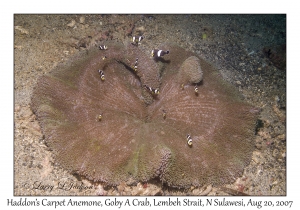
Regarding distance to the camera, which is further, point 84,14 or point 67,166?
point 84,14

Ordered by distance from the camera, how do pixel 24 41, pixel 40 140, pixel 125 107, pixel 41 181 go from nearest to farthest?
pixel 41 181 → pixel 40 140 → pixel 125 107 → pixel 24 41

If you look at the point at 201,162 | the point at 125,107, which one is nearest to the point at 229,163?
the point at 201,162

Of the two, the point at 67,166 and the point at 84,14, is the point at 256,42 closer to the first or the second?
the point at 84,14

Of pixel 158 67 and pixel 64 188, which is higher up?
pixel 158 67

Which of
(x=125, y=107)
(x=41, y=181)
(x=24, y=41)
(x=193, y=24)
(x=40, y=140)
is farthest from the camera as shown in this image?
(x=193, y=24)

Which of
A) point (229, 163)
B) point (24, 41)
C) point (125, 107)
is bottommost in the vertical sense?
point (229, 163)

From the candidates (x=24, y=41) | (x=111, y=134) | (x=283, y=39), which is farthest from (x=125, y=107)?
(x=283, y=39)
